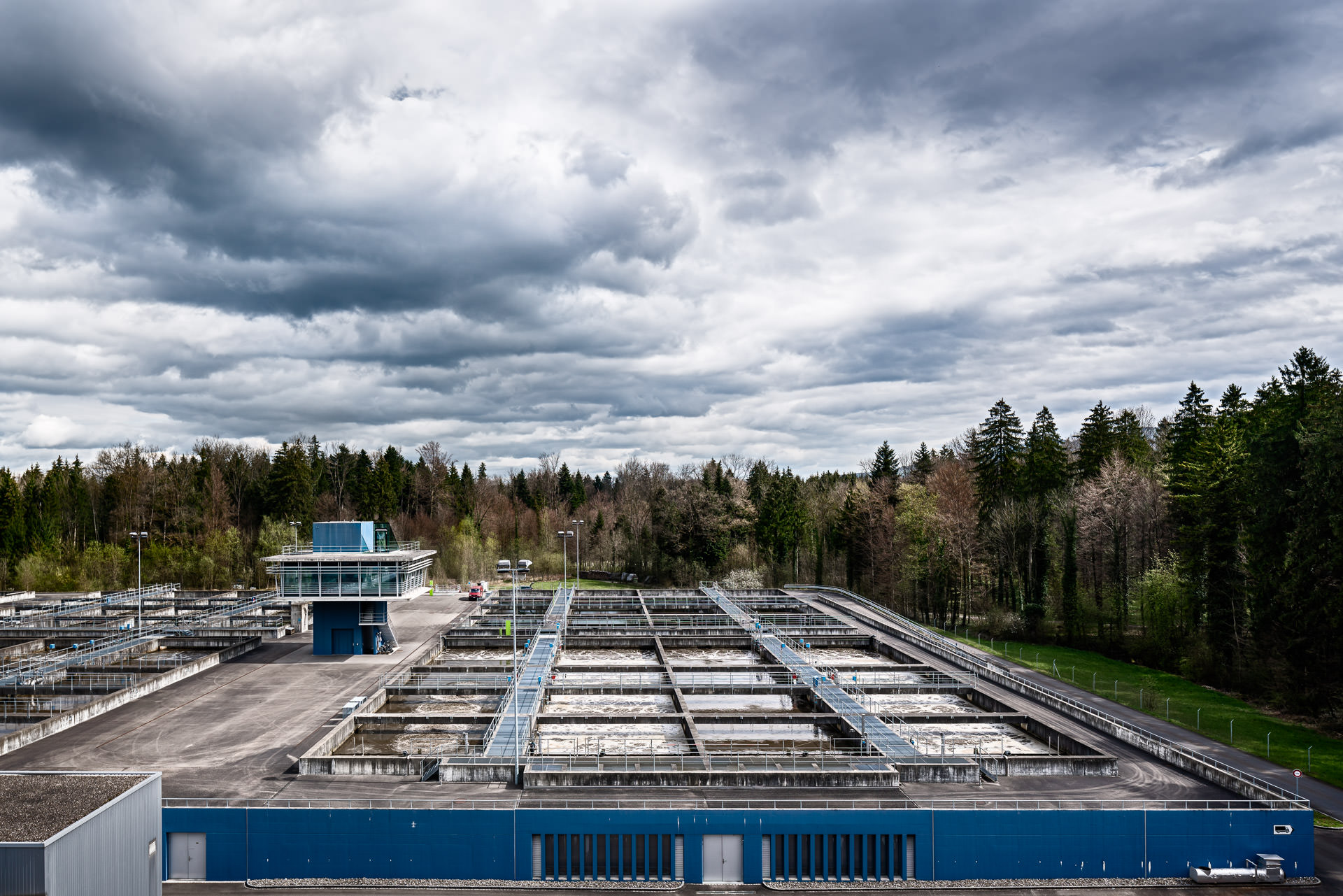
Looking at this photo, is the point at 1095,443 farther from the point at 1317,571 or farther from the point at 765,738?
the point at 765,738

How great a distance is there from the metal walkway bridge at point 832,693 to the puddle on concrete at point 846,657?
179 cm

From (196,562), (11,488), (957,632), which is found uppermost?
(11,488)

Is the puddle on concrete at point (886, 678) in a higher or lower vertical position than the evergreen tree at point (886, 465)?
lower

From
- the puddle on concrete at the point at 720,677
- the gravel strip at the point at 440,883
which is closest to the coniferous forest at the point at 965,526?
the puddle on concrete at the point at 720,677

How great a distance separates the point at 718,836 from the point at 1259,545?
1849 inches

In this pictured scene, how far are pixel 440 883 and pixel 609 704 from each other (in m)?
18.4

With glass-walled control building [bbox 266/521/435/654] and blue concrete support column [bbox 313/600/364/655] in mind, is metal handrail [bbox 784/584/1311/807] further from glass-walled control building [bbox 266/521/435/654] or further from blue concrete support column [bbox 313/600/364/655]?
blue concrete support column [bbox 313/600/364/655]

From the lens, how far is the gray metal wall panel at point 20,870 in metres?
17.9

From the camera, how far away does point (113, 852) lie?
2045 centimetres

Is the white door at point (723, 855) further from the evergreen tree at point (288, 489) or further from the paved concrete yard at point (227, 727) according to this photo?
the evergreen tree at point (288, 489)

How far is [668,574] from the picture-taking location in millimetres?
107750

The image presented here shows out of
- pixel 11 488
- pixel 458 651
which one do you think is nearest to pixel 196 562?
pixel 11 488

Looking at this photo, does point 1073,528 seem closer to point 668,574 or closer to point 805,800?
point 668,574

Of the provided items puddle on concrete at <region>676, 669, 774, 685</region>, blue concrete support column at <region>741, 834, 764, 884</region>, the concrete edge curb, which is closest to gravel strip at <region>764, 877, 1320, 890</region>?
the concrete edge curb
